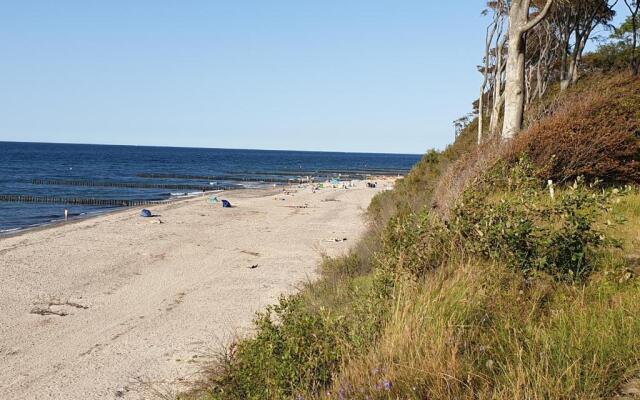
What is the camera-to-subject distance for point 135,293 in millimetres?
12578

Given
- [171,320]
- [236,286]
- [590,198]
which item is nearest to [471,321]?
[590,198]

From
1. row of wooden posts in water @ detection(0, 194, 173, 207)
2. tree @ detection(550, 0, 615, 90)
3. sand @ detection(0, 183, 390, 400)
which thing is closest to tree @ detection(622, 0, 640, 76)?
tree @ detection(550, 0, 615, 90)

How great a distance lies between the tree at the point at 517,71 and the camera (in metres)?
11.1

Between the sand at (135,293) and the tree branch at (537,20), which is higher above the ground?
the tree branch at (537,20)

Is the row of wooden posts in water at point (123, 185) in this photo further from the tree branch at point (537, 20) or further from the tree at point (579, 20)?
the tree branch at point (537, 20)

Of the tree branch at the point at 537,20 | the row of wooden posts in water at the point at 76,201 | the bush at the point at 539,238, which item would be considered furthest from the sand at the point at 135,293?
the row of wooden posts in water at the point at 76,201

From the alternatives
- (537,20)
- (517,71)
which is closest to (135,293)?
(517,71)

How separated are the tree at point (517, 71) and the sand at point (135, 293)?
19.2 ft

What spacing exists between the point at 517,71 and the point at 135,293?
9.90 m

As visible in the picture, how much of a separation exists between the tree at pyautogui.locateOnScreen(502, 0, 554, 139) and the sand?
19.2 ft

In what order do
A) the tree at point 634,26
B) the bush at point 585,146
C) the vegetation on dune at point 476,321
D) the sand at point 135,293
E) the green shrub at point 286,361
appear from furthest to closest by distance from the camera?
the tree at point 634,26
the bush at point 585,146
the sand at point 135,293
the green shrub at point 286,361
the vegetation on dune at point 476,321

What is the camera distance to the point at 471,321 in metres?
4.23

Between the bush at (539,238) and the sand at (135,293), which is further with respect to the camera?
the sand at (135,293)

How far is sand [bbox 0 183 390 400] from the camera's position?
7.88 meters
